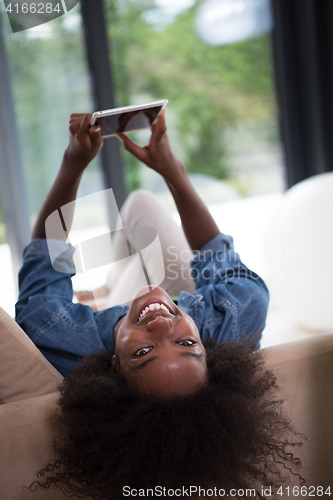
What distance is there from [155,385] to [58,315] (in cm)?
33

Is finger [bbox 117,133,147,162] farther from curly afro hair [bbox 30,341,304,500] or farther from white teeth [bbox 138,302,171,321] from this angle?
A: curly afro hair [bbox 30,341,304,500]

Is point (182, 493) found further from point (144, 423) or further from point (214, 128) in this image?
point (214, 128)

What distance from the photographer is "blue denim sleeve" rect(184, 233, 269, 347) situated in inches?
42.8

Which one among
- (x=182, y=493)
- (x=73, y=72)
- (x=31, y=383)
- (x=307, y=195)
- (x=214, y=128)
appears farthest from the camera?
(x=214, y=128)

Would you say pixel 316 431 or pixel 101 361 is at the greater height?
pixel 101 361

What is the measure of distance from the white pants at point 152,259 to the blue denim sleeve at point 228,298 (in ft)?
0.45

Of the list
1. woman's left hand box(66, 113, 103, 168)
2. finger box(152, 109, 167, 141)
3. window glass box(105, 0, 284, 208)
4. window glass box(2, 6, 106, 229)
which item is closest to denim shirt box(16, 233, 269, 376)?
woman's left hand box(66, 113, 103, 168)

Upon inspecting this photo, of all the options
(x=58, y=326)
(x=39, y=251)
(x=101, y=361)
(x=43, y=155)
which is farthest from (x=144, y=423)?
(x=43, y=155)

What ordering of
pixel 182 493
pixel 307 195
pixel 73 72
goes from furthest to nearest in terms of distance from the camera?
pixel 73 72 < pixel 307 195 < pixel 182 493

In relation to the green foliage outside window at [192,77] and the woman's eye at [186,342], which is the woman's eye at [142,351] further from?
the green foliage outside window at [192,77]

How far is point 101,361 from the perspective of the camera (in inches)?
38.2

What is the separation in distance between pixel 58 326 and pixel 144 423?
0.37 m

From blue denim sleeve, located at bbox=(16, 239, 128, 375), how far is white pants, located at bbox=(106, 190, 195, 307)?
124 mm

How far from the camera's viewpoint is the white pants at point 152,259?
46.8 inches
